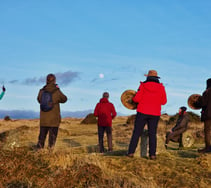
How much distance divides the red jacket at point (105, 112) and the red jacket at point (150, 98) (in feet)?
12.4

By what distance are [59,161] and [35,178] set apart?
110cm

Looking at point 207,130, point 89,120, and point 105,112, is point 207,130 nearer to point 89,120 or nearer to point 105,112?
point 105,112

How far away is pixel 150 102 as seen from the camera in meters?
8.70

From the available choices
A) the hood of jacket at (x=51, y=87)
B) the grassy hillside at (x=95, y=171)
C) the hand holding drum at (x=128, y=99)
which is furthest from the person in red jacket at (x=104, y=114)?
the grassy hillside at (x=95, y=171)

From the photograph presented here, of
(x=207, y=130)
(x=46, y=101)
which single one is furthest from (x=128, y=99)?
(x=207, y=130)

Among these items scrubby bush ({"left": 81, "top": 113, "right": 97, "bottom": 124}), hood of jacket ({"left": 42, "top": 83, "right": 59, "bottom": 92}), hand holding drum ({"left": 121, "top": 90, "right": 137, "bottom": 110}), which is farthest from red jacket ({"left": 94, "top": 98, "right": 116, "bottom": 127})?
scrubby bush ({"left": 81, "top": 113, "right": 97, "bottom": 124})

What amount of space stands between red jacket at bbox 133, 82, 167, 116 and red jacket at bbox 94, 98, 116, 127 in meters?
3.78

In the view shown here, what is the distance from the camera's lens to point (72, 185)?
22.2ft

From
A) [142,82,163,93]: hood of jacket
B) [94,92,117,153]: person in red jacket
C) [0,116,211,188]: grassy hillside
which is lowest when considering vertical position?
[0,116,211,188]: grassy hillside

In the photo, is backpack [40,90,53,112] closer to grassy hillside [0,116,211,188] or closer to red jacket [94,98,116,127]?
grassy hillside [0,116,211,188]

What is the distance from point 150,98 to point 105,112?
397 cm

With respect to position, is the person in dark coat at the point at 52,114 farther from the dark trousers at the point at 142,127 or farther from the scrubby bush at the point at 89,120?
the scrubby bush at the point at 89,120

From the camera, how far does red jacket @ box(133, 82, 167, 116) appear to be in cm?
870

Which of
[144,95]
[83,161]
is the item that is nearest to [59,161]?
[83,161]
